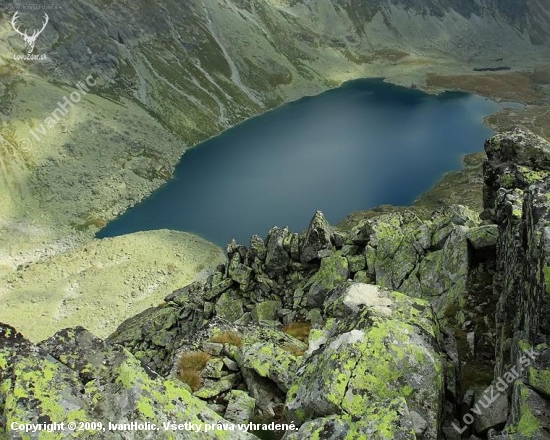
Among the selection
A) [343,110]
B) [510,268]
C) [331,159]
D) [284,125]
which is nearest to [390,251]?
[510,268]

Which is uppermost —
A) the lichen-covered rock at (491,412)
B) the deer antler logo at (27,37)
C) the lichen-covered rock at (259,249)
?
the lichen-covered rock at (491,412)

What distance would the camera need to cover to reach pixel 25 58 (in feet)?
310

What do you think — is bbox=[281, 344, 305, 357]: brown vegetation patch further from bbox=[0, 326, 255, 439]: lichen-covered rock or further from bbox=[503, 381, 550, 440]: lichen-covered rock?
bbox=[503, 381, 550, 440]: lichen-covered rock

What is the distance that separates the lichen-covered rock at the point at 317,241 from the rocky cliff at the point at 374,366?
8.32 metres

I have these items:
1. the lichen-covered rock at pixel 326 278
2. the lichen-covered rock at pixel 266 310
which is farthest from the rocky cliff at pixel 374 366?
the lichen-covered rock at pixel 266 310

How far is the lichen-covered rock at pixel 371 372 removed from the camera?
10266 mm

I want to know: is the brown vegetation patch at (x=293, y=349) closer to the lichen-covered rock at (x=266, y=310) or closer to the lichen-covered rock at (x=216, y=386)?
the lichen-covered rock at (x=216, y=386)

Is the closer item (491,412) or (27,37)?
(491,412)

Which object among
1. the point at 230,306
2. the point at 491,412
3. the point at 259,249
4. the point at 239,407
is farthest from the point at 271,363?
the point at 259,249

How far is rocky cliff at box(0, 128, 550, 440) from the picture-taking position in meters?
8.92

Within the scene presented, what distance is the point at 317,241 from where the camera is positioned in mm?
29219

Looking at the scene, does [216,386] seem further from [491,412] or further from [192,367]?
[491,412]

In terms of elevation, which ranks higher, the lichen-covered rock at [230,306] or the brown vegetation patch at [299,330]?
the brown vegetation patch at [299,330]

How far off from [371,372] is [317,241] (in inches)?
731
